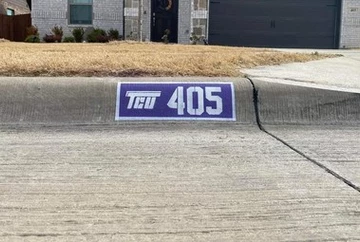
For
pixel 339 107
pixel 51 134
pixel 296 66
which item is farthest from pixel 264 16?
pixel 51 134

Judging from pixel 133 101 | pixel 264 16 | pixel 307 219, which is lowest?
pixel 307 219

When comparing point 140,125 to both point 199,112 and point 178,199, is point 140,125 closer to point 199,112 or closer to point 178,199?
point 199,112

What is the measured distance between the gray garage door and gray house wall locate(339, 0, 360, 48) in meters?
0.36

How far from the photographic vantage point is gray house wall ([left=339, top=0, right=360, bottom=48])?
24750 mm

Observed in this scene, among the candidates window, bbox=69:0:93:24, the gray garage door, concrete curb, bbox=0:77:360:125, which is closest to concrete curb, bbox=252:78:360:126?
concrete curb, bbox=0:77:360:125

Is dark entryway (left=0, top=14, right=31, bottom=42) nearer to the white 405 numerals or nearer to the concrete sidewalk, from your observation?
the concrete sidewalk

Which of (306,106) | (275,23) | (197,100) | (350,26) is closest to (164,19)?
(275,23)

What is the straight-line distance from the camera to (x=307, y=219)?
3623mm

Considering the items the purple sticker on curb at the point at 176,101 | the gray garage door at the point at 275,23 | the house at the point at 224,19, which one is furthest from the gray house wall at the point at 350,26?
the purple sticker on curb at the point at 176,101

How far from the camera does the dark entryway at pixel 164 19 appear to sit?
24.1 metres

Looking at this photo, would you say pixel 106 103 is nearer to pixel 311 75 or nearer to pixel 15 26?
pixel 311 75

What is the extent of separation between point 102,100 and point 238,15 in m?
18.8

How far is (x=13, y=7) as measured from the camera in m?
36.6

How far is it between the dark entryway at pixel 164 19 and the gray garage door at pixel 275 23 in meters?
1.87
